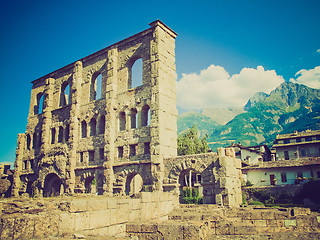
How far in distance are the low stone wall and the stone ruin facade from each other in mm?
6877

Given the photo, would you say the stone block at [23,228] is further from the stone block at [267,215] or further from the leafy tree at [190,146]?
the leafy tree at [190,146]

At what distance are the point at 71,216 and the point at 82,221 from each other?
22.2 inches

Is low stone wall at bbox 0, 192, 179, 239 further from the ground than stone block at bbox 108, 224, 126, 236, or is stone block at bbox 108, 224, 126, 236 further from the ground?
low stone wall at bbox 0, 192, 179, 239

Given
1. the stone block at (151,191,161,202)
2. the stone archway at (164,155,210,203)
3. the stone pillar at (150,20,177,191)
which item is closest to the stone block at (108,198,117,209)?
the stone block at (151,191,161,202)

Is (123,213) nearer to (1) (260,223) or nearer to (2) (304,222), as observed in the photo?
(1) (260,223)

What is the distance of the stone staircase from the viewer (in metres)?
7.79

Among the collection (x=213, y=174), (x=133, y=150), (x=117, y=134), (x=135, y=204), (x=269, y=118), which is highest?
(x=269, y=118)

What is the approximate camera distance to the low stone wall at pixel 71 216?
5863mm

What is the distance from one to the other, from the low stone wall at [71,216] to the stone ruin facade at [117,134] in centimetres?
688

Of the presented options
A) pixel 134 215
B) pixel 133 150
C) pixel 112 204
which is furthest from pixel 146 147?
pixel 112 204

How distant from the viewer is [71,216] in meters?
7.32

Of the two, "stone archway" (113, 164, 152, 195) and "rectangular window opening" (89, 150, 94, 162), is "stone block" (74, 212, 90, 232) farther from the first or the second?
"rectangular window opening" (89, 150, 94, 162)

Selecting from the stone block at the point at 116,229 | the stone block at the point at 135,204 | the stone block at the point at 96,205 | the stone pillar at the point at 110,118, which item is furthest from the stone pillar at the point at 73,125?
the stone block at the point at 96,205

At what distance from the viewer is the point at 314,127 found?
301 ft
